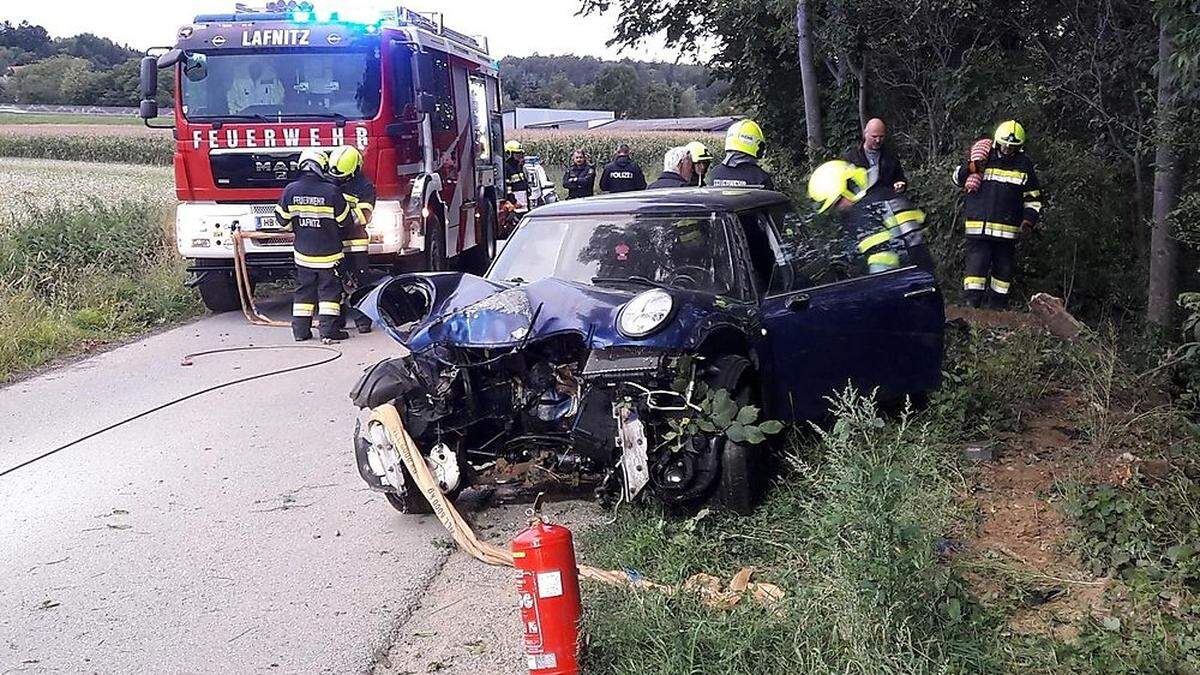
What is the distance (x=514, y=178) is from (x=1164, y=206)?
41.0 feet

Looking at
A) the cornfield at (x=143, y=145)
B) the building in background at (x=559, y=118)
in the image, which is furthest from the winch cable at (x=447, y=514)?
the building in background at (x=559, y=118)

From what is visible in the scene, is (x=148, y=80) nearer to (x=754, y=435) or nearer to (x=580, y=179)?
(x=580, y=179)

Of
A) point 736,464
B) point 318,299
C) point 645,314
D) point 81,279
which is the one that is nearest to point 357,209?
point 318,299

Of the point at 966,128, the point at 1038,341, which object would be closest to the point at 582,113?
the point at 966,128

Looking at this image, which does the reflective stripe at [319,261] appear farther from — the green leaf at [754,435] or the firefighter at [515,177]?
the firefighter at [515,177]

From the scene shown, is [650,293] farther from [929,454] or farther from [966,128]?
[966,128]

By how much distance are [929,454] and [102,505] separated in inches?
165

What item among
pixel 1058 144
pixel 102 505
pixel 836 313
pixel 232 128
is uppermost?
pixel 232 128

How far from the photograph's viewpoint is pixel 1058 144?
11.3 m

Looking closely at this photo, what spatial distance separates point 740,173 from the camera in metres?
8.62

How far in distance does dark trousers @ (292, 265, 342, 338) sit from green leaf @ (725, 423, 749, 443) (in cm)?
645

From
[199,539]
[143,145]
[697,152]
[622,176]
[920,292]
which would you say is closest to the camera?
[199,539]

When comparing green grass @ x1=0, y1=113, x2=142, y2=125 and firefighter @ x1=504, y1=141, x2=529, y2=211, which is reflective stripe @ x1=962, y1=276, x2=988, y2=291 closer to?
firefighter @ x1=504, y1=141, x2=529, y2=211

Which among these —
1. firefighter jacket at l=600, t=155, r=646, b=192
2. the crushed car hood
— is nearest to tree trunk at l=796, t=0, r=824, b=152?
firefighter jacket at l=600, t=155, r=646, b=192
